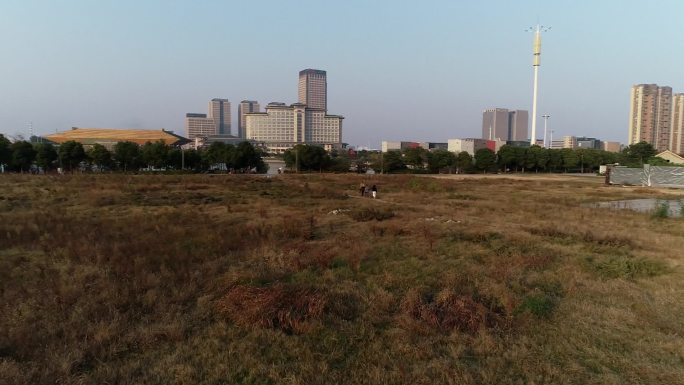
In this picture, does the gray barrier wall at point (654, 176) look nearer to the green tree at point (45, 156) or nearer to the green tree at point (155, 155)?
the green tree at point (155, 155)

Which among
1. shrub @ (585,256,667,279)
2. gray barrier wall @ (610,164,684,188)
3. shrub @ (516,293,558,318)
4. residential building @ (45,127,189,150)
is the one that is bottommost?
shrub @ (585,256,667,279)

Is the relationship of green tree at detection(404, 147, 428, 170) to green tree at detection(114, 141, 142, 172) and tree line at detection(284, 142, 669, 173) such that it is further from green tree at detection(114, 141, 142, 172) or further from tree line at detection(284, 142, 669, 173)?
green tree at detection(114, 141, 142, 172)

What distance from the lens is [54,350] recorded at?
5164 mm

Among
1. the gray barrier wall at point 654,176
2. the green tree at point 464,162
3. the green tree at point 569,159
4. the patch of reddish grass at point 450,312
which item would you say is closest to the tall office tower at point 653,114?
the green tree at point 569,159

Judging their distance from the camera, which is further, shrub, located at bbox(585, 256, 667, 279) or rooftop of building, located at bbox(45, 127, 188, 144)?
rooftop of building, located at bbox(45, 127, 188, 144)

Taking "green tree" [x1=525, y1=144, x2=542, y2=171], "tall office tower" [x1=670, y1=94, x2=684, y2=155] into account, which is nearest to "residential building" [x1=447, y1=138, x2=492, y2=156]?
"green tree" [x1=525, y1=144, x2=542, y2=171]

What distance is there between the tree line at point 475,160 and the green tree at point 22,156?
4003cm

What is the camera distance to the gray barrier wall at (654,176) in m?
45.5

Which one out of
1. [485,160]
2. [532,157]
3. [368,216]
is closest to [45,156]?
[368,216]

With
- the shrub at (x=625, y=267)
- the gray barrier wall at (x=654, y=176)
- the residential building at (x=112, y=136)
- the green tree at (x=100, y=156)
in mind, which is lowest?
the shrub at (x=625, y=267)

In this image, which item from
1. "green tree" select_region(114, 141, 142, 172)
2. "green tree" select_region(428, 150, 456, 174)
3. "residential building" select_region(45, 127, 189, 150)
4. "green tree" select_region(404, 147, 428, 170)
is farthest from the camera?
"residential building" select_region(45, 127, 189, 150)

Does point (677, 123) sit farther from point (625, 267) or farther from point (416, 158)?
point (625, 267)

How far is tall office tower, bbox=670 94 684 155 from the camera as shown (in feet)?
500

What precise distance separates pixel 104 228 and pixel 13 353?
9.50 m
